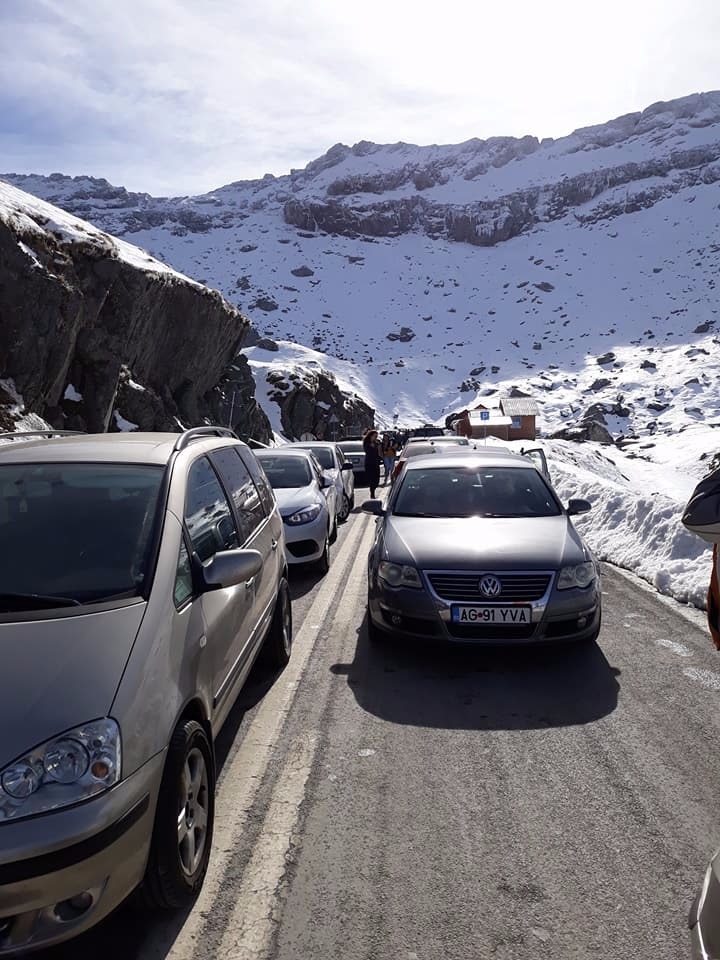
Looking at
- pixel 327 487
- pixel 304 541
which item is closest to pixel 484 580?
pixel 304 541

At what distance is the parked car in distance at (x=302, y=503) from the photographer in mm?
8266

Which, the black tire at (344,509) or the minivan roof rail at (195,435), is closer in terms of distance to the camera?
the minivan roof rail at (195,435)

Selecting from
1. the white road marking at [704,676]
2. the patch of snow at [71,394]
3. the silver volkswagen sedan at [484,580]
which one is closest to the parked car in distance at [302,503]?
the silver volkswagen sedan at [484,580]

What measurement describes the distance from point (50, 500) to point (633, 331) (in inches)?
4489

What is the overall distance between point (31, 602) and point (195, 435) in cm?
181

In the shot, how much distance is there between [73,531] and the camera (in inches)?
126

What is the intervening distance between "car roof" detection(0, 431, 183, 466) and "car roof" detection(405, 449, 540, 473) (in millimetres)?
3647

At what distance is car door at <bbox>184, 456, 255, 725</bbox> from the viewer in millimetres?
3242

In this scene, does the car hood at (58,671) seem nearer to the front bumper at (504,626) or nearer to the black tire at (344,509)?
the front bumper at (504,626)

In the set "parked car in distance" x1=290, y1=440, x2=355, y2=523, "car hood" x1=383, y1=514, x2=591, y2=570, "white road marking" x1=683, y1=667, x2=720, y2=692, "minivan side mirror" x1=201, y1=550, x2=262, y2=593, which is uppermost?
"minivan side mirror" x1=201, y1=550, x2=262, y2=593

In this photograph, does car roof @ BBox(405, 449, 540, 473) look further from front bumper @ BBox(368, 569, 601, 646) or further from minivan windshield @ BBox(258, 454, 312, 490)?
minivan windshield @ BBox(258, 454, 312, 490)

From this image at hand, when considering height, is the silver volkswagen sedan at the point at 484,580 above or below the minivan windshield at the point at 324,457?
above

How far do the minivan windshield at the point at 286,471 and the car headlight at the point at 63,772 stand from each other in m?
7.45

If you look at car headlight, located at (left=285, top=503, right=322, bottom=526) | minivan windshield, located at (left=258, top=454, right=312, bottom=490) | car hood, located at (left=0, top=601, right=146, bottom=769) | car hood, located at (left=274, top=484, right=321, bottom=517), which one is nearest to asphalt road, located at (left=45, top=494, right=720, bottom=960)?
car hood, located at (left=0, top=601, right=146, bottom=769)
